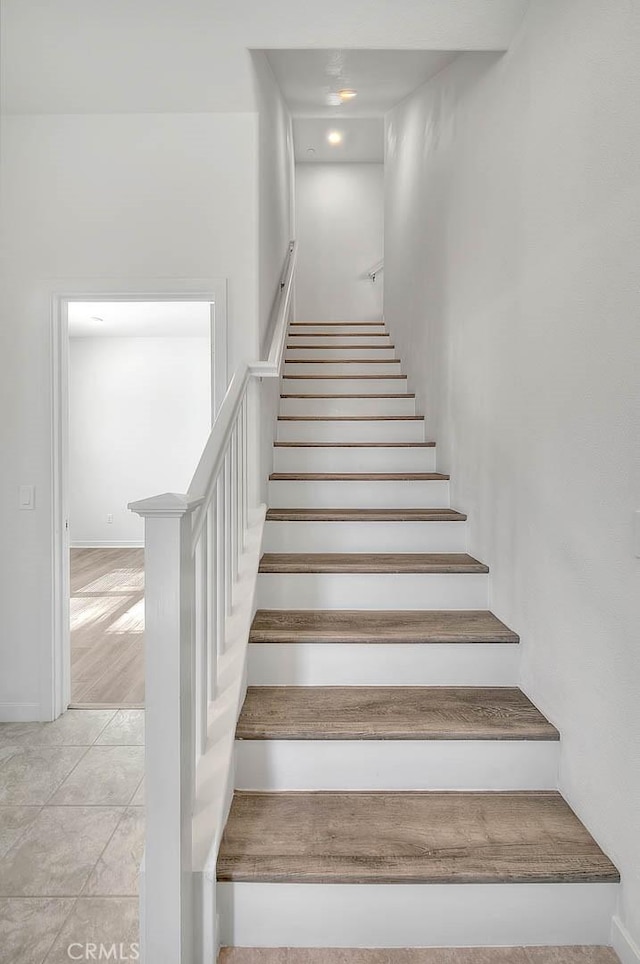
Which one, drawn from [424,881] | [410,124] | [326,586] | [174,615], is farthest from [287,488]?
[410,124]

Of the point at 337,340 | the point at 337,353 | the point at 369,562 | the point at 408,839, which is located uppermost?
the point at 337,340

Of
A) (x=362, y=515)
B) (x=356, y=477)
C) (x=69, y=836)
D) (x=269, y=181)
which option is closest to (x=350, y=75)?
(x=269, y=181)

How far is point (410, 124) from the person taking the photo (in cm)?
400

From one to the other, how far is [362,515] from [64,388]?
62.5 inches

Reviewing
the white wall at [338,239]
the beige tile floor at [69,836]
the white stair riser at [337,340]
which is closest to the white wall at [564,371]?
the beige tile floor at [69,836]

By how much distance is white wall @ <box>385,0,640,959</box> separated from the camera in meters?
1.49

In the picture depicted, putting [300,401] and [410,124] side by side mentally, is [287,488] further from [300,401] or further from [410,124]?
[410,124]

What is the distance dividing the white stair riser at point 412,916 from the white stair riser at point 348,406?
2626 mm

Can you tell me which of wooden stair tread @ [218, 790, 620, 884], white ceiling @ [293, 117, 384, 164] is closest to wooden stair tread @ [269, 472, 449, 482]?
wooden stair tread @ [218, 790, 620, 884]

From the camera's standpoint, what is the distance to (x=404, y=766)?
1.86 metres

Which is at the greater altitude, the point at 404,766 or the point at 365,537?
the point at 365,537

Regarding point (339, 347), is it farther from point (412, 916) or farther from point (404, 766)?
point (412, 916)

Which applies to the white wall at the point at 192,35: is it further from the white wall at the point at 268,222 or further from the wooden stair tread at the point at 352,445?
the wooden stair tread at the point at 352,445

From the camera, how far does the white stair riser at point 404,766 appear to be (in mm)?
1853
